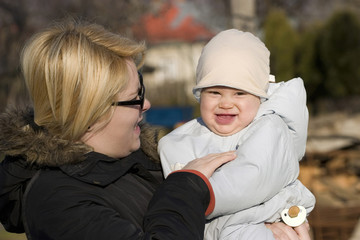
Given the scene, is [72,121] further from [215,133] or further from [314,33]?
[314,33]

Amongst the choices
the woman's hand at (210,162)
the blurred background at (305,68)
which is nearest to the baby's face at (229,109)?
the woman's hand at (210,162)

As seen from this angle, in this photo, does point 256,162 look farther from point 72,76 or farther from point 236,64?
point 72,76

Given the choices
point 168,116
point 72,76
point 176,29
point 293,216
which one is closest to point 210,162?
point 293,216

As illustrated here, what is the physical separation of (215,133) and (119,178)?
51 centimetres

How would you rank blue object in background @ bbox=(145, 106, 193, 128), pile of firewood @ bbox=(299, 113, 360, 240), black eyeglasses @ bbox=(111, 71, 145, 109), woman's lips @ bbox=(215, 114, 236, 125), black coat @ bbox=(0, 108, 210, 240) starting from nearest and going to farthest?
A: black coat @ bbox=(0, 108, 210, 240) < black eyeglasses @ bbox=(111, 71, 145, 109) < woman's lips @ bbox=(215, 114, 236, 125) < pile of firewood @ bbox=(299, 113, 360, 240) < blue object in background @ bbox=(145, 106, 193, 128)

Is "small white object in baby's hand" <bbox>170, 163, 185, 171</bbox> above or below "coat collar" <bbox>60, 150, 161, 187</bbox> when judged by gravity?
below

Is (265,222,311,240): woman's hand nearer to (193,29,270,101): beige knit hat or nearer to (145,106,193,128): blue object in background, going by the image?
(193,29,270,101): beige knit hat

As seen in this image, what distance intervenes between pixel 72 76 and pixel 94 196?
1.37 feet

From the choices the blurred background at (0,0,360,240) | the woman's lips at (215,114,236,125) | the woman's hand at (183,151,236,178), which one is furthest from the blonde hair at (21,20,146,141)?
the blurred background at (0,0,360,240)

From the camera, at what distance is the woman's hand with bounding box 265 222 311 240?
87.2 inches

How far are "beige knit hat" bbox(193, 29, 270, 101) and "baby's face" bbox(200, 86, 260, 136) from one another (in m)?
0.05

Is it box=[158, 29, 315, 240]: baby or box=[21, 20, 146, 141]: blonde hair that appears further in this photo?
box=[158, 29, 315, 240]: baby

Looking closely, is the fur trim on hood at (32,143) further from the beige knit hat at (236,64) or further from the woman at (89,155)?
the beige knit hat at (236,64)

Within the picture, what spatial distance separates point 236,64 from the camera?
2277mm
